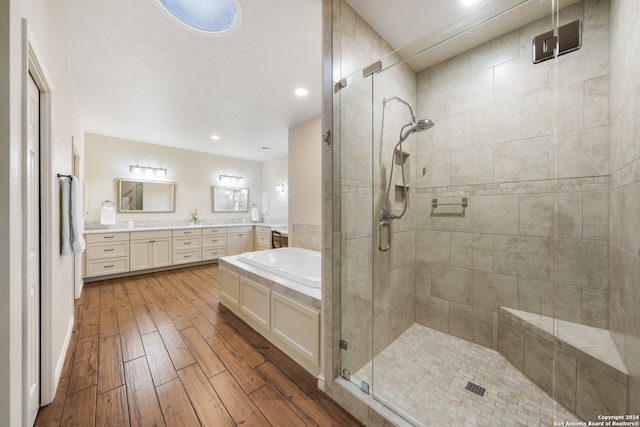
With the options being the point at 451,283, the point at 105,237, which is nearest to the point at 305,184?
the point at 451,283

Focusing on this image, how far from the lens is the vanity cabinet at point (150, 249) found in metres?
4.07

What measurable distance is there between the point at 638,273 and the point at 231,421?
6.90 feet

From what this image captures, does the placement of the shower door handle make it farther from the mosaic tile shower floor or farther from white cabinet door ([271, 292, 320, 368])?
the mosaic tile shower floor

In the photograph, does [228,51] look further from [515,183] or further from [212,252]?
[212,252]

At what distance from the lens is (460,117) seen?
6.66ft

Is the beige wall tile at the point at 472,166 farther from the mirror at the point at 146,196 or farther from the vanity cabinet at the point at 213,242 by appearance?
the mirror at the point at 146,196

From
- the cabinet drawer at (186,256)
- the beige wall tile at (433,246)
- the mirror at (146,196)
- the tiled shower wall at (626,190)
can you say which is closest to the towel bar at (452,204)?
the beige wall tile at (433,246)

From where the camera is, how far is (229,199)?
5.82m

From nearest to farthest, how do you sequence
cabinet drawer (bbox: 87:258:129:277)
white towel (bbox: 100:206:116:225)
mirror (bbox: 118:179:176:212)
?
cabinet drawer (bbox: 87:258:129:277) → white towel (bbox: 100:206:116:225) → mirror (bbox: 118:179:176:212)

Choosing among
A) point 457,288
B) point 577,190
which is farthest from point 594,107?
point 457,288

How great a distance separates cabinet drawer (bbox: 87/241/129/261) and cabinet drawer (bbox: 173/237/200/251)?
74cm

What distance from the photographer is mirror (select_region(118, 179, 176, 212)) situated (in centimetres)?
441

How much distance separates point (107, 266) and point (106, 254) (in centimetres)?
19

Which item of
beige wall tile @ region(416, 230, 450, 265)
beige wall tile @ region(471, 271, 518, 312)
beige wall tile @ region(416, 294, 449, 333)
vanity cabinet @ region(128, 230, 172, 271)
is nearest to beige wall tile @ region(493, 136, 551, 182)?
beige wall tile @ region(416, 230, 450, 265)
